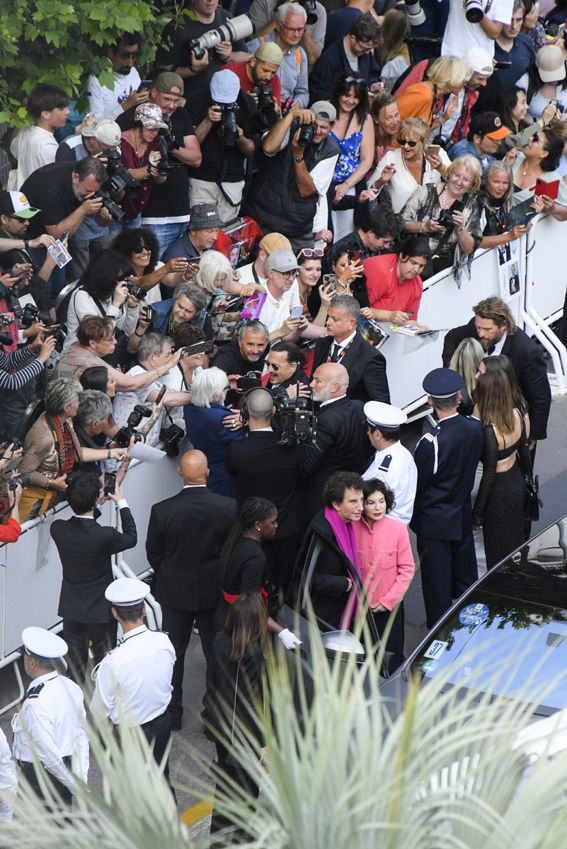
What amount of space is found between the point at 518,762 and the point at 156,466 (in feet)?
18.7

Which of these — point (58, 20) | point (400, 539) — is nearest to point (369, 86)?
point (58, 20)

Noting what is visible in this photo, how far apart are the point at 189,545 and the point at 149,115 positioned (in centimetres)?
341

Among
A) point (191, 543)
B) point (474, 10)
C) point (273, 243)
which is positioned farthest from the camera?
point (474, 10)

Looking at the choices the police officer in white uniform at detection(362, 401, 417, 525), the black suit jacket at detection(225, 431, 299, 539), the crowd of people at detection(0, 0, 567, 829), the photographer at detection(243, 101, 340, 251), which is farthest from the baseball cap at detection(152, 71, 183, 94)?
the police officer in white uniform at detection(362, 401, 417, 525)

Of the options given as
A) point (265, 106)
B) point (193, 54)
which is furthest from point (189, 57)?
point (265, 106)

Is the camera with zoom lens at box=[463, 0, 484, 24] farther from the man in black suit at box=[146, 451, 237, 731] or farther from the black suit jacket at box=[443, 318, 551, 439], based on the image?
the man in black suit at box=[146, 451, 237, 731]

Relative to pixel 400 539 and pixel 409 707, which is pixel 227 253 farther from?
pixel 409 707

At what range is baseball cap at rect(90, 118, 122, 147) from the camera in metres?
8.70

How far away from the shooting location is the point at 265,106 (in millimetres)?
10055

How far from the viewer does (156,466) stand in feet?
27.4

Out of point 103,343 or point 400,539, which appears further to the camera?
point 103,343

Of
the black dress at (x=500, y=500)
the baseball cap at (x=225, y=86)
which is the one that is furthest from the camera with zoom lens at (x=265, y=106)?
the black dress at (x=500, y=500)

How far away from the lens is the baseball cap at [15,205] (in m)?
8.11

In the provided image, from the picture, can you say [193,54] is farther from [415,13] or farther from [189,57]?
[415,13]
